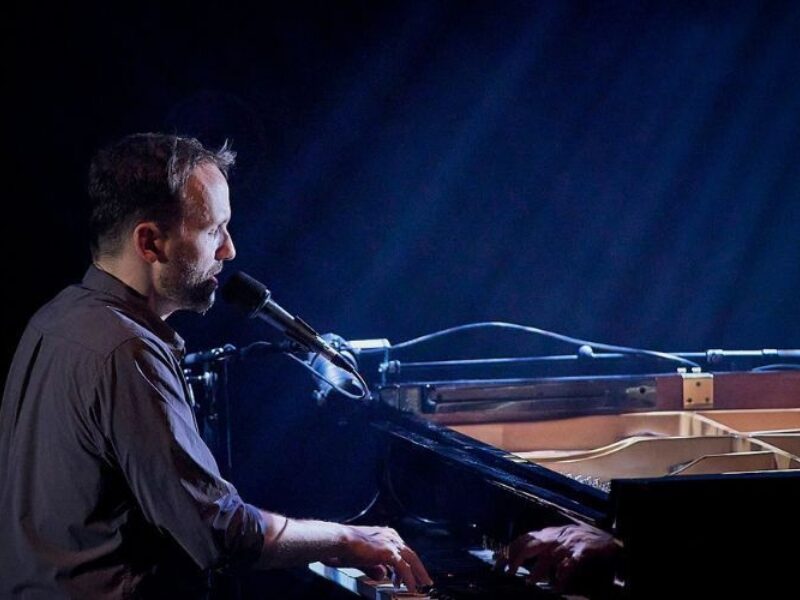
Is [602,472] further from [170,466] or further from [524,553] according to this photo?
[170,466]

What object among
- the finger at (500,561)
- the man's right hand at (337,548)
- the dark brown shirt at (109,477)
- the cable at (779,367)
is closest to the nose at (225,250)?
the dark brown shirt at (109,477)

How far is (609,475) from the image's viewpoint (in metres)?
3.12

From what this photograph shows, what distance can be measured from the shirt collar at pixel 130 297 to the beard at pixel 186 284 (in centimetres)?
6

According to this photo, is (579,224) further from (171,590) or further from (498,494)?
(171,590)

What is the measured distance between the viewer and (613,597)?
2.09 m

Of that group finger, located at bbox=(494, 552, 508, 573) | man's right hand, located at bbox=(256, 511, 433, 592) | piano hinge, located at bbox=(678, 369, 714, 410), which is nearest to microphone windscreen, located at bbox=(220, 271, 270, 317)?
man's right hand, located at bbox=(256, 511, 433, 592)

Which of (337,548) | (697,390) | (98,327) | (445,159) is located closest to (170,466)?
(98,327)

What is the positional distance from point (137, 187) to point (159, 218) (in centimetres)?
9

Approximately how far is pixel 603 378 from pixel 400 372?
63 cm

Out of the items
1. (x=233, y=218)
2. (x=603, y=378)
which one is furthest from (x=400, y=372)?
(x=233, y=218)

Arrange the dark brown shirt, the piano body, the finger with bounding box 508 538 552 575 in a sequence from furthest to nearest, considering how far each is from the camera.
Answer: the finger with bounding box 508 538 552 575 < the dark brown shirt < the piano body

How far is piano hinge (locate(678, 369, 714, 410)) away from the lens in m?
3.55

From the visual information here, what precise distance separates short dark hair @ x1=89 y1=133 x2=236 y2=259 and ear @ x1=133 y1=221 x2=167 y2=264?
2 centimetres

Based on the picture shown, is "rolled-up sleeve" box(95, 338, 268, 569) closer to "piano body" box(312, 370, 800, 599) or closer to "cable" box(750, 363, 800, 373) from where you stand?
"piano body" box(312, 370, 800, 599)
